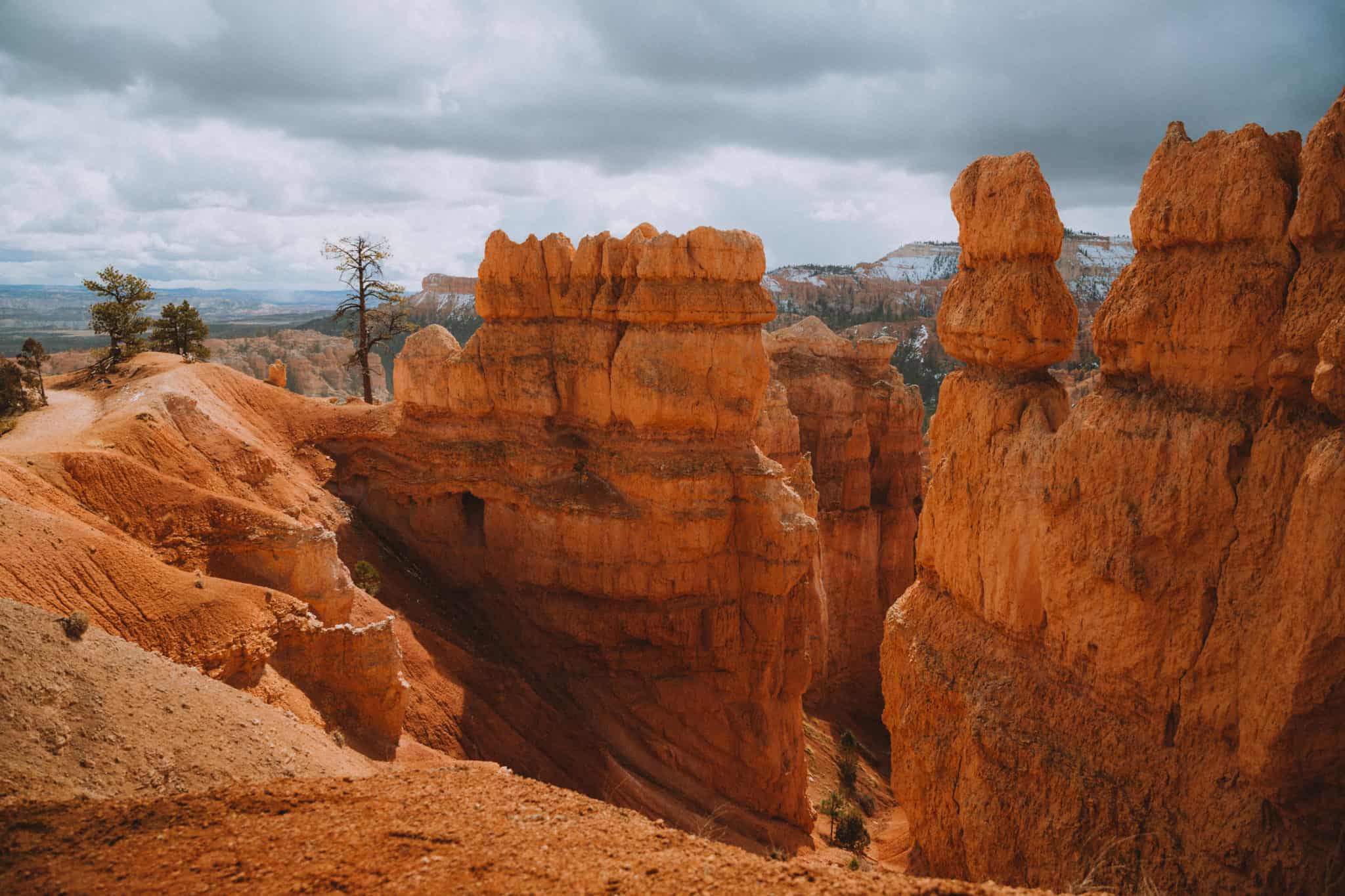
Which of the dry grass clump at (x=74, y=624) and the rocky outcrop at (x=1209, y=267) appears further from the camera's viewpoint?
the dry grass clump at (x=74, y=624)

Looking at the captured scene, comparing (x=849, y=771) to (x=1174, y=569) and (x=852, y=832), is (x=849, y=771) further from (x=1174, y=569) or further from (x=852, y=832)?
(x=1174, y=569)

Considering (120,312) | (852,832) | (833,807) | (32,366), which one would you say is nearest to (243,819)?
(852,832)

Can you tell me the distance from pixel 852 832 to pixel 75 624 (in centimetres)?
1833

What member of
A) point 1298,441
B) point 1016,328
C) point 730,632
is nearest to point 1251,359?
point 1298,441

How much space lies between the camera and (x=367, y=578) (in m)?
21.3

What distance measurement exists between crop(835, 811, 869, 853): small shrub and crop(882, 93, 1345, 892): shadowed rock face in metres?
9.86

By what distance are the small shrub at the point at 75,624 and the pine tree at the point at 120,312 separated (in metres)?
20.6

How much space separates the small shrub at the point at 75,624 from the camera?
32.5 ft

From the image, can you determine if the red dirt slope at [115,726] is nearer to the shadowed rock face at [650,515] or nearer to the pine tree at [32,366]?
the shadowed rock face at [650,515]

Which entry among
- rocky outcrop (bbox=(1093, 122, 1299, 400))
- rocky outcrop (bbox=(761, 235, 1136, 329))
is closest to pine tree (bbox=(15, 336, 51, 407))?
rocky outcrop (bbox=(1093, 122, 1299, 400))

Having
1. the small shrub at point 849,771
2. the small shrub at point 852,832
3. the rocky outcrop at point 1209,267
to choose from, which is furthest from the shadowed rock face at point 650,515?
the rocky outcrop at point 1209,267

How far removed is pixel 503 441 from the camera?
78.3 ft

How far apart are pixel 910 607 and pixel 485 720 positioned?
10140 mm

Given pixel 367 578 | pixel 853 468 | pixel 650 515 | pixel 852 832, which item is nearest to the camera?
pixel 367 578
